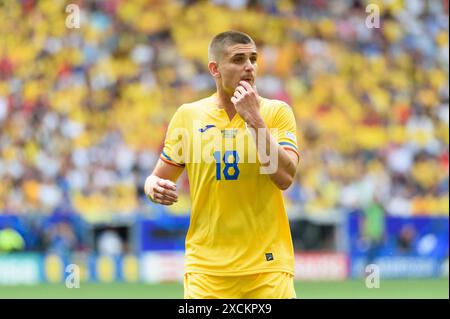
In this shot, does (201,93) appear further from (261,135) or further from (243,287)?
(261,135)

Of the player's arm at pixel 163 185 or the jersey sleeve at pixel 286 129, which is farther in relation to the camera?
the jersey sleeve at pixel 286 129

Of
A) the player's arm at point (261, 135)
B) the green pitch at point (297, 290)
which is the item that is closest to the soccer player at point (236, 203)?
the player's arm at point (261, 135)

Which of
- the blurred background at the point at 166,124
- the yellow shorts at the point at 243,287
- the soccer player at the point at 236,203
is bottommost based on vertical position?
the yellow shorts at the point at 243,287

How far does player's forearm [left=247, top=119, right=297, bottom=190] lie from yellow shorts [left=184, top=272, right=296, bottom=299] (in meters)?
0.60

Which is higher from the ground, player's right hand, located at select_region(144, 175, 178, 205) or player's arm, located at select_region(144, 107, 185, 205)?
player's arm, located at select_region(144, 107, 185, 205)

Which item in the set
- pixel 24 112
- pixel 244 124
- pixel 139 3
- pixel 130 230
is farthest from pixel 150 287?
pixel 244 124

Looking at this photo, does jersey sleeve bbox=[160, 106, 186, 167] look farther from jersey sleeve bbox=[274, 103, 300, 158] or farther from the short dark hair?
jersey sleeve bbox=[274, 103, 300, 158]

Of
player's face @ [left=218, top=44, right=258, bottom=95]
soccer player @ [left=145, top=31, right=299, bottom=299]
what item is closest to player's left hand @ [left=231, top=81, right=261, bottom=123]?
soccer player @ [left=145, top=31, right=299, bottom=299]

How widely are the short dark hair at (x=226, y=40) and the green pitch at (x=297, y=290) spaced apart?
8734 millimetres

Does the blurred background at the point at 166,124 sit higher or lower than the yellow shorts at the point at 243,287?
higher

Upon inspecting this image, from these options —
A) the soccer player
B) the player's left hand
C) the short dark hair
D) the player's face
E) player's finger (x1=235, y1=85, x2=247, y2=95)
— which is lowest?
the soccer player

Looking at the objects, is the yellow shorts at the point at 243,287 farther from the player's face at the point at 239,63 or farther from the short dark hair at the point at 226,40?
the short dark hair at the point at 226,40

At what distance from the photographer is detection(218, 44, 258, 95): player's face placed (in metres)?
5.73

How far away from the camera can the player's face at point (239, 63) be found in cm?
573
